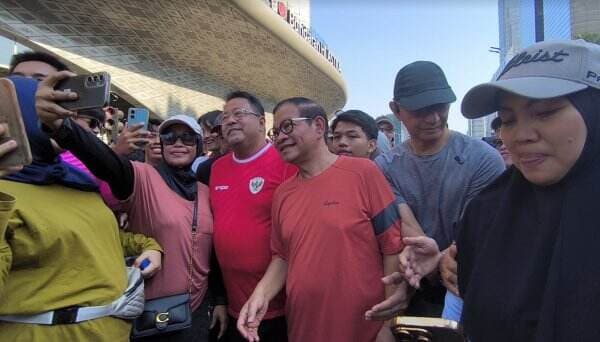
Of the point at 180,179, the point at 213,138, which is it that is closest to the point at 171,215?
the point at 180,179

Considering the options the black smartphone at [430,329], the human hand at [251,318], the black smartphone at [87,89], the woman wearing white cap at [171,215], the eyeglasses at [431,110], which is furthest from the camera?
the eyeglasses at [431,110]

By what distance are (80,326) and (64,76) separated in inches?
39.2

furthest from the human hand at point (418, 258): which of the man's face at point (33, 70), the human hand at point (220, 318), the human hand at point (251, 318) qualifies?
the man's face at point (33, 70)

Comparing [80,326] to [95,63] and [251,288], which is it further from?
[95,63]

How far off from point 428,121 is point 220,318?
1.84 metres

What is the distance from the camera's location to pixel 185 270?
7.97 ft

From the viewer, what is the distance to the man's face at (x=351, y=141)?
353cm

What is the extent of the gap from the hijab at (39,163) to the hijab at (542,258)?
164 centimetres

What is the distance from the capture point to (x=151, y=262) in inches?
86.4

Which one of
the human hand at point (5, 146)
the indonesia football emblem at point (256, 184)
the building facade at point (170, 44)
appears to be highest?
the building facade at point (170, 44)

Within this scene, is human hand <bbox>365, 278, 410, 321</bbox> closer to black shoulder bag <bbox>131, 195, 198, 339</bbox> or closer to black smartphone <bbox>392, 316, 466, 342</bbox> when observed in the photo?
black smartphone <bbox>392, 316, 466, 342</bbox>

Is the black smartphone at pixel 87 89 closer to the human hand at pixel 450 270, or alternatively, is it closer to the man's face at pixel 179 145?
the man's face at pixel 179 145

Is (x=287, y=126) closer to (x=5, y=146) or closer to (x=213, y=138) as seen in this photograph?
(x=5, y=146)

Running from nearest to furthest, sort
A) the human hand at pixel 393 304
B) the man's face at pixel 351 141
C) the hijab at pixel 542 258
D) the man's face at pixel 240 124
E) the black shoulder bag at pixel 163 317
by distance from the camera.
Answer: the hijab at pixel 542 258, the human hand at pixel 393 304, the black shoulder bag at pixel 163 317, the man's face at pixel 240 124, the man's face at pixel 351 141
